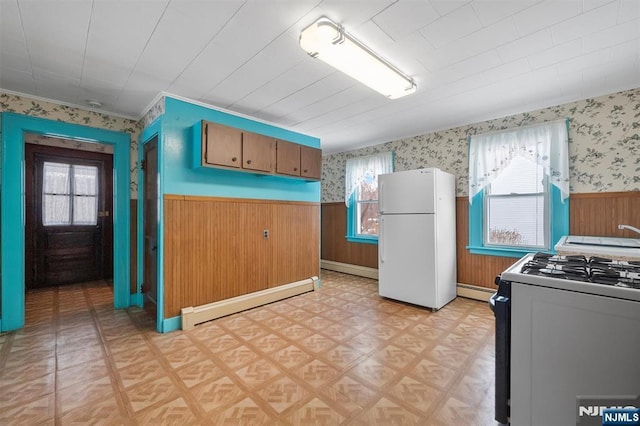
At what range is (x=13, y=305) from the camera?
2.79m

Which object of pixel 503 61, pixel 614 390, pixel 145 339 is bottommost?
pixel 145 339

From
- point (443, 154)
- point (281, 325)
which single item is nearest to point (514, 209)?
point (443, 154)

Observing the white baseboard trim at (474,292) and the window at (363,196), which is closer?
the white baseboard trim at (474,292)

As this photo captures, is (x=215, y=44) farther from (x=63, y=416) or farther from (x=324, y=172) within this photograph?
(x=324, y=172)

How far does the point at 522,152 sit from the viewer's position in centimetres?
337

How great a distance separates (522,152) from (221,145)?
11.9 ft

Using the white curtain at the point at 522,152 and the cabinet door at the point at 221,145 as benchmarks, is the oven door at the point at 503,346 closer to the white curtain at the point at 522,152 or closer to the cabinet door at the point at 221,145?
the white curtain at the point at 522,152

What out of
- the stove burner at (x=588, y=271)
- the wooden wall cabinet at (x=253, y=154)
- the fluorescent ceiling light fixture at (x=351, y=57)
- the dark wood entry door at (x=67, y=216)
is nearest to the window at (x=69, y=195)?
the dark wood entry door at (x=67, y=216)

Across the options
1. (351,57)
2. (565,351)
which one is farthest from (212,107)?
(565,351)

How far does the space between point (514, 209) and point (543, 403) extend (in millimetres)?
2865

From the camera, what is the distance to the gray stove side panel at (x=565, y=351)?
1.11 metres

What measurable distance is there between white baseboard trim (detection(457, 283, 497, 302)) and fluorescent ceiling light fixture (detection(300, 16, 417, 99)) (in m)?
2.83

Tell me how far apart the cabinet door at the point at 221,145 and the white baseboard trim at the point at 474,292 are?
350cm

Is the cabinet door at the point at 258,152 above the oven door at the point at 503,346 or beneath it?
above
